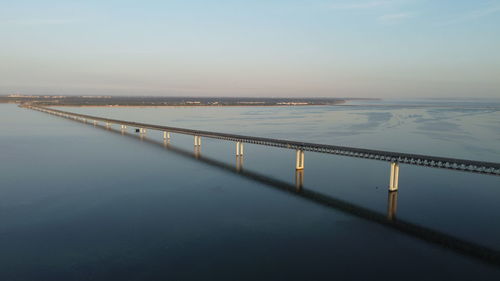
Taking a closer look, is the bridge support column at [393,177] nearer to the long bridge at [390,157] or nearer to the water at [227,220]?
the long bridge at [390,157]

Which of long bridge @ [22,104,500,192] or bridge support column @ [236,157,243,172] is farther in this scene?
bridge support column @ [236,157,243,172]

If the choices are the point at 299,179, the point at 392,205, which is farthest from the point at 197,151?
the point at 392,205

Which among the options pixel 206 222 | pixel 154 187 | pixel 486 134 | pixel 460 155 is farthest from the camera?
pixel 486 134

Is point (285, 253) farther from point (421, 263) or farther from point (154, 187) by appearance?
point (154, 187)

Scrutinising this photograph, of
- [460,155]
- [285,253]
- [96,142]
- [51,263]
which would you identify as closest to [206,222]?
[285,253]

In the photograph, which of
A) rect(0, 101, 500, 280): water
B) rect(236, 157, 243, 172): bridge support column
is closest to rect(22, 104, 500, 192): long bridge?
rect(236, 157, 243, 172): bridge support column

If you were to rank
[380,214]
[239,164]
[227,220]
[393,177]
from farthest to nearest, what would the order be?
[239,164] → [393,177] → [380,214] → [227,220]

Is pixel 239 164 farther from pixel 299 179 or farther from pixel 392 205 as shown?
pixel 392 205

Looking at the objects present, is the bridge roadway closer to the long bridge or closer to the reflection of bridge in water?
the long bridge

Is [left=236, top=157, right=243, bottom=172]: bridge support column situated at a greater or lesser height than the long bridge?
lesser
